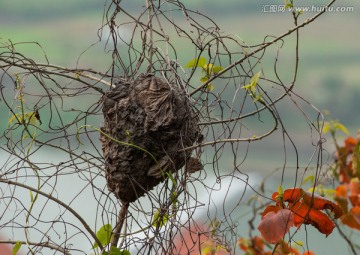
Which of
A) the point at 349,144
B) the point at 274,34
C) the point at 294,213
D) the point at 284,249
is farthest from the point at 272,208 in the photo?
the point at 274,34

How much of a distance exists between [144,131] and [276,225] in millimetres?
324

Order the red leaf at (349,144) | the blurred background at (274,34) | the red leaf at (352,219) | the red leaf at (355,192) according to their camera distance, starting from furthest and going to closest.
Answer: the blurred background at (274,34) → the red leaf at (349,144) → the red leaf at (355,192) → the red leaf at (352,219)

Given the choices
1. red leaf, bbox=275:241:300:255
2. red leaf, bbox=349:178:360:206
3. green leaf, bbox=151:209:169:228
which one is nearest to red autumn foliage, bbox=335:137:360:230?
red leaf, bbox=349:178:360:206

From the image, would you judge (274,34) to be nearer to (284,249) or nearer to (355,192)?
(355,192)

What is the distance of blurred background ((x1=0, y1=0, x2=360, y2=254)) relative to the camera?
11.8 ft

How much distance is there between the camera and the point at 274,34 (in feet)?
11.6

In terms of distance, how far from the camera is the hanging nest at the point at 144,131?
5.13 ft

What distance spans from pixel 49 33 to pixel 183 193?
7.29 ft

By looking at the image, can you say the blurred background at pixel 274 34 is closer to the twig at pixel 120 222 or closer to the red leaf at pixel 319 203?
the red leaf at pixel 319 203

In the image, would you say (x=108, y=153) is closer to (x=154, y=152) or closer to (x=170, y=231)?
(x=154, y=152)

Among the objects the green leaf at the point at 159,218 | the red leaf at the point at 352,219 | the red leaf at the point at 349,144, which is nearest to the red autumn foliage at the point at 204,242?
the green leaf at the point at 159,218

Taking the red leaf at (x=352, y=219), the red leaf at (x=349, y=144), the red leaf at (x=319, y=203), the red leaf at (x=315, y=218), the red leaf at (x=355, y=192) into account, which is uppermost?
the red leaf at (x=349, y=144)

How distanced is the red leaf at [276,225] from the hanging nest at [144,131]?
207mm

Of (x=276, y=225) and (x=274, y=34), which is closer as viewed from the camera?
(x=276, y=225)
